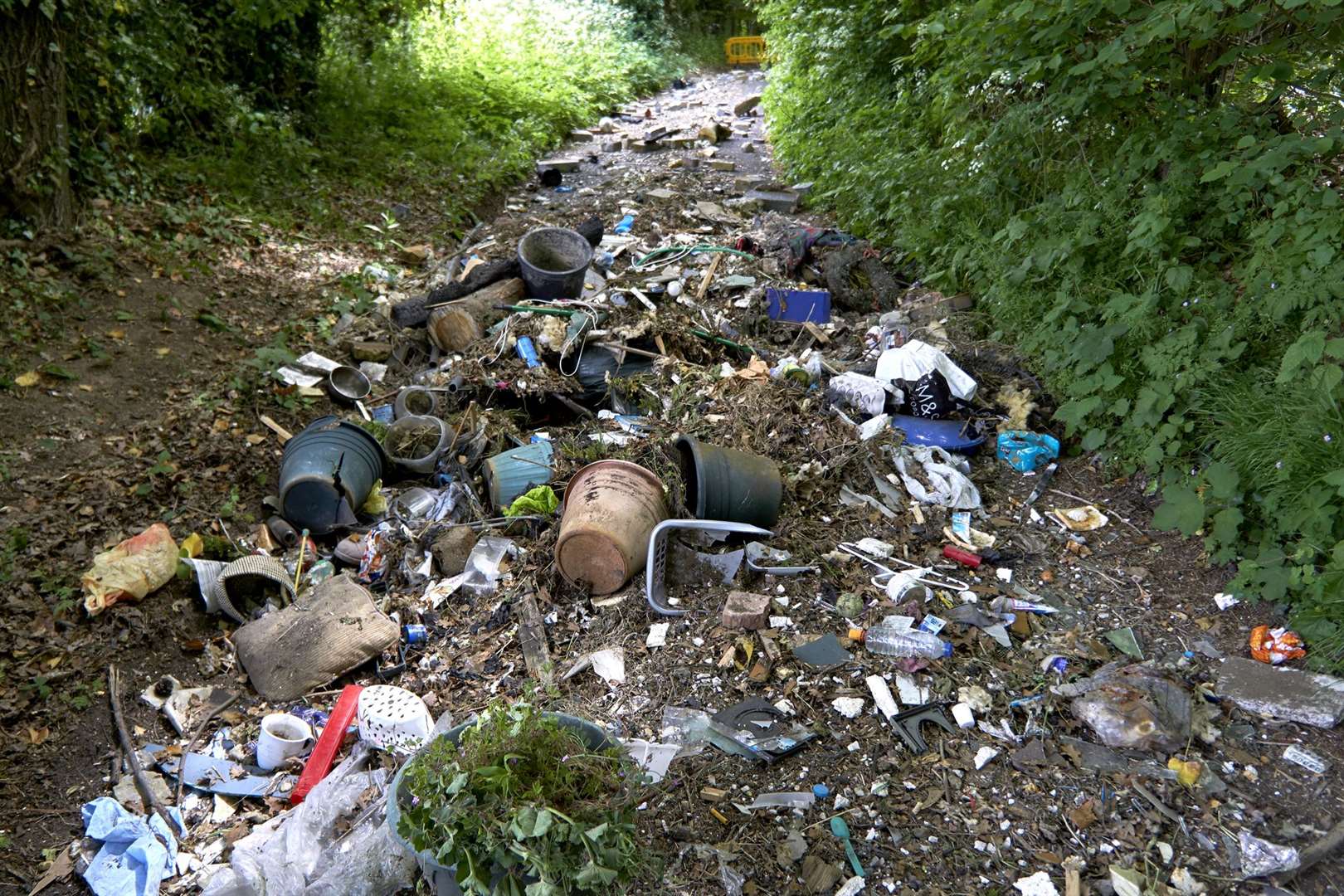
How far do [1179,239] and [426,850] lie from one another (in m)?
4.07

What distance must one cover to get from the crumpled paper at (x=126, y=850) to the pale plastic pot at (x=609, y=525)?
168 cm

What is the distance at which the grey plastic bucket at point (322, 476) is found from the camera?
4.20 m

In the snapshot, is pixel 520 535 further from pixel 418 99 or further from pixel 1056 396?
pixel 418 99

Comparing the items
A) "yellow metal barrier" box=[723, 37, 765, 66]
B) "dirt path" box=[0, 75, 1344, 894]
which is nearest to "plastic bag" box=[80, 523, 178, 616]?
"dirt path" box=[0, 75, 1344, 894]

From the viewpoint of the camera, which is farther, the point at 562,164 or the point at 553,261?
the point at 562,164

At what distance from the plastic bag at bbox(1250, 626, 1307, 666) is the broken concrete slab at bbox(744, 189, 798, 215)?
600cm

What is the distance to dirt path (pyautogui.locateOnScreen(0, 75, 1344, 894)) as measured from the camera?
2.55 meters

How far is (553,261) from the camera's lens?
6.36 meters

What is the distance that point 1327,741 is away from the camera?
2779mm

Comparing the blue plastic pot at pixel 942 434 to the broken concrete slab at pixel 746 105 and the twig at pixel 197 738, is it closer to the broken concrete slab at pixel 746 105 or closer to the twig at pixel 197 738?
the twig at pixel 197 738

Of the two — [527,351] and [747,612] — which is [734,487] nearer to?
[747,612]

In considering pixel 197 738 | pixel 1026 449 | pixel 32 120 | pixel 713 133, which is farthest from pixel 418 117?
pixel 197 738

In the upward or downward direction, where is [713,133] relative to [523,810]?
upward

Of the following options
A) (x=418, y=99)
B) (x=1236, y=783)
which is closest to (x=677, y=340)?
(x=1236, y=783)
